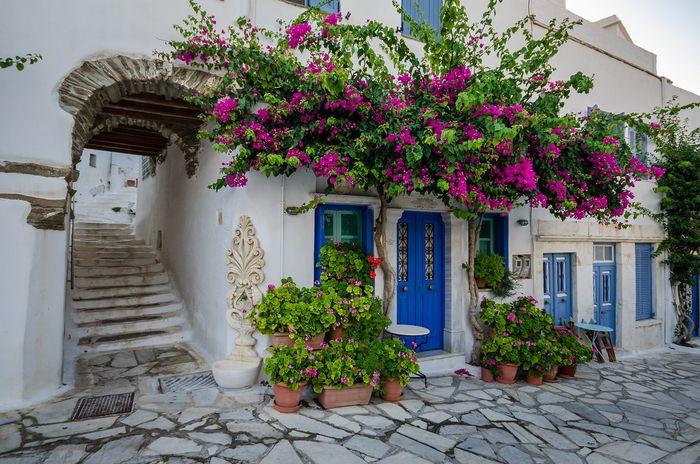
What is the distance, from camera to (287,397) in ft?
14.0

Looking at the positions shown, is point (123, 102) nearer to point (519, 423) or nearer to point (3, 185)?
point (3, 185)

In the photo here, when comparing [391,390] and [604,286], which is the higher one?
[604,286]

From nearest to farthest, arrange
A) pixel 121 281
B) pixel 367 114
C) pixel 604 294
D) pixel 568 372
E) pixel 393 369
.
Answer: pixel 393 369, pixel 367 114, pixel 568 372, pixel 121 281, pixel 604 294

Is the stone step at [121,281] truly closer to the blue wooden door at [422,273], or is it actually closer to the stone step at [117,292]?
the stone step at [117,292]

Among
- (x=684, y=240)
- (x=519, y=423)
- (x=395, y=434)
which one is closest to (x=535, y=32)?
(x=684, y=240)

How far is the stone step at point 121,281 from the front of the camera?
24.3ft

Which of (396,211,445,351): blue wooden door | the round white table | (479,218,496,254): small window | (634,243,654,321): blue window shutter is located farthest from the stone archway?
(634,243,654,321): blue window shutter

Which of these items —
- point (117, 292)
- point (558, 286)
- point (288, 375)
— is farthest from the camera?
point (558, 286)

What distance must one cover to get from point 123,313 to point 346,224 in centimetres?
423

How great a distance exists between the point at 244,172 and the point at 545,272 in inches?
255

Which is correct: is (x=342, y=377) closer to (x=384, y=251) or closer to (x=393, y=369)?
(x=393, y=369)

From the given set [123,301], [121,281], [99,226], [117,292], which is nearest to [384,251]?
[123,301]

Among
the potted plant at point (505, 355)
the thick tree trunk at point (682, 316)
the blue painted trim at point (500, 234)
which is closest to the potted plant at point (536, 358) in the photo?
the potted plant at point (505, 355)

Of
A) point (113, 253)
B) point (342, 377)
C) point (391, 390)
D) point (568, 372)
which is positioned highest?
point (113, 253)
